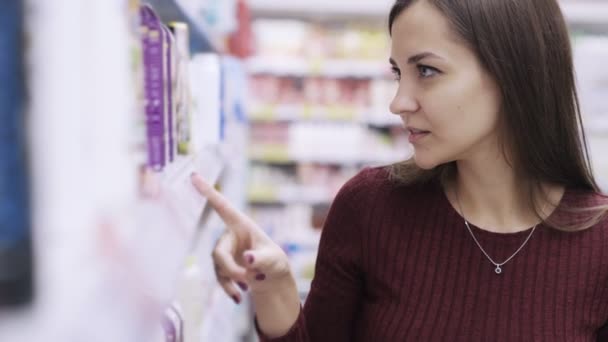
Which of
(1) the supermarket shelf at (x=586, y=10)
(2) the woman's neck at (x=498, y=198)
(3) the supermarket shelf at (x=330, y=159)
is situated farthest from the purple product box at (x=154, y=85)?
(1) the supermarket shelf at (x=586, y=10)

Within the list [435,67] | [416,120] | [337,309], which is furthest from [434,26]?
[337,309]

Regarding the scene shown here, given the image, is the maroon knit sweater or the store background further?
the maroon knit sweater

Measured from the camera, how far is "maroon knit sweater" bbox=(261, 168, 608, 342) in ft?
3.64

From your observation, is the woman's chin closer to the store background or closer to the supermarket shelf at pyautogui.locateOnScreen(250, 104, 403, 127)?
the store background

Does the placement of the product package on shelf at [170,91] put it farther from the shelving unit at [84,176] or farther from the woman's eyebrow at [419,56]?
the woman's eyebrow at [419,56]

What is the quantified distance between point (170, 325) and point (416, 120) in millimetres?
572

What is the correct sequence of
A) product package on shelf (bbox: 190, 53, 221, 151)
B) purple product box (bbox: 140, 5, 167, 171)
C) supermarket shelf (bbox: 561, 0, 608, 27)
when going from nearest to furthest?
1. purple product box (bbox: 140, 5, 167, 171)
2. product package on shelf (bbox: 190, 53, 221, 151)
3. supermarket shelf (bbox: 561, 0, 608, 27)

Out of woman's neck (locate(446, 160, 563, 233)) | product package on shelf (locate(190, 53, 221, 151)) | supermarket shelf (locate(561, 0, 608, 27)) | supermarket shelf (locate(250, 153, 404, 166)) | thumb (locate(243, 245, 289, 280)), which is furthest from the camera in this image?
supermarket shelf (locate(250, 153, 404, 166))

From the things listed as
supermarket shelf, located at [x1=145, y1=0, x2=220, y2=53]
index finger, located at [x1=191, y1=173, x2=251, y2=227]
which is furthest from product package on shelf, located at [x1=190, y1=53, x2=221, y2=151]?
index finger, located at [x1=191, y1=173, x2=251, y2=227]

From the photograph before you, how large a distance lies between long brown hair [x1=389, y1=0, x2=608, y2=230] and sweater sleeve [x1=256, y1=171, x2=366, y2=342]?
0.15 m

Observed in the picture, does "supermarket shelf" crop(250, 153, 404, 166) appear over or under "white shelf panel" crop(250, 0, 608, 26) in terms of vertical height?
under

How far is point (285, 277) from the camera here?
1062 millimetres

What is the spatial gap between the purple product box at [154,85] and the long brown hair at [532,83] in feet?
1.70

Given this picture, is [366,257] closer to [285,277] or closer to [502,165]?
[285,277]
